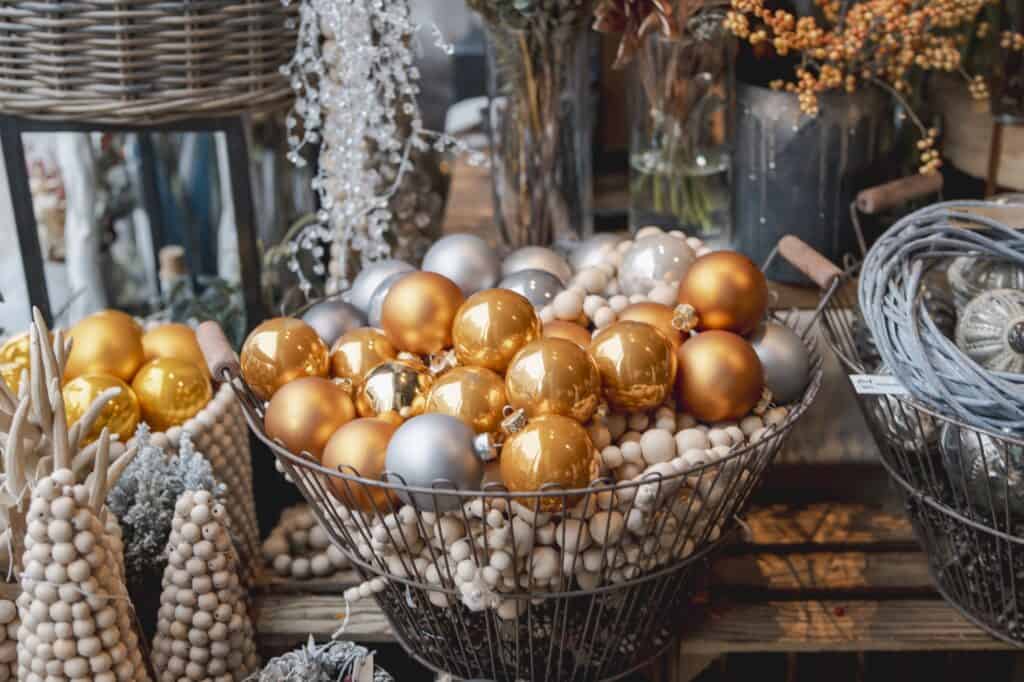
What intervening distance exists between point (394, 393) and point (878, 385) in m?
0.38

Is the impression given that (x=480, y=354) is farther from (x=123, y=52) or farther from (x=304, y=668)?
(x=123, y=52)

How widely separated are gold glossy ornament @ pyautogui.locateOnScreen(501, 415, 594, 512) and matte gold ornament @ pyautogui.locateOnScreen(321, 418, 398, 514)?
0.31ft

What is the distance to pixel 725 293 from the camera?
0.87 metres

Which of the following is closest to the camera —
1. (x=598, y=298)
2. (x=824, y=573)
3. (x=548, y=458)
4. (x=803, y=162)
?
(x=548, y=458)

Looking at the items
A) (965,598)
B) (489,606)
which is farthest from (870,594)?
(489,606)

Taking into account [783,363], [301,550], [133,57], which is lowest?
[301,550]

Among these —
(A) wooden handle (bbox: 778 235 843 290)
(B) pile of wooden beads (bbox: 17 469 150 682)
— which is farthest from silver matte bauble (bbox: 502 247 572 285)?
(B) pile of wooden beads (bbox: 17 469 150 682)

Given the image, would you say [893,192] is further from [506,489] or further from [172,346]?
[172,346]

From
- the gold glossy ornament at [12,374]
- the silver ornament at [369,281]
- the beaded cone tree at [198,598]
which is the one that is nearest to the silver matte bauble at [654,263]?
the silver ornament at [369,281]

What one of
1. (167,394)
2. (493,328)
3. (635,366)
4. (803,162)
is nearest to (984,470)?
(635,366)

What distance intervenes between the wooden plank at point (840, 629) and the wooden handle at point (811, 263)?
31 centimetres

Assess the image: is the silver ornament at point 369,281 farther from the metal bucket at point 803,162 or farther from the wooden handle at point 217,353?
the metal bucket at point 803,162

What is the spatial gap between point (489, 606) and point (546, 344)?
0.20 metres

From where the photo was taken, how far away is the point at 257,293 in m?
1.20
